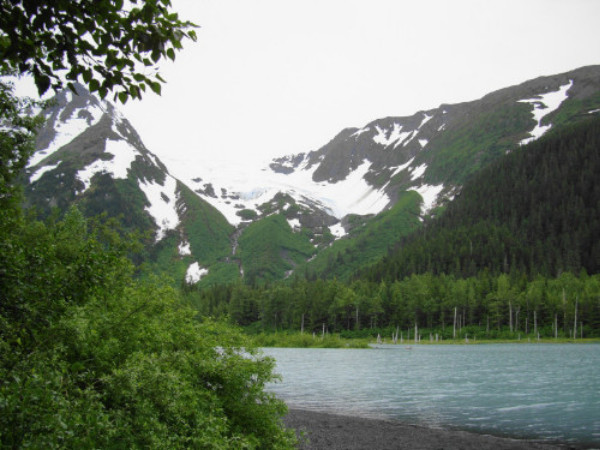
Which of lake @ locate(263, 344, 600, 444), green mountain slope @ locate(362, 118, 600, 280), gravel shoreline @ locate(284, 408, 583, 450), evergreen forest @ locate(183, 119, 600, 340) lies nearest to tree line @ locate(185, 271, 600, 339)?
evergreen forest @ locate(183, 119, 600, 340)

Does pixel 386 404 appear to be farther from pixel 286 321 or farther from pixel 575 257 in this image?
pixel 575 257

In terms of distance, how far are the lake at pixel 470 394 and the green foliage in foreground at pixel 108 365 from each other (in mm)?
15002

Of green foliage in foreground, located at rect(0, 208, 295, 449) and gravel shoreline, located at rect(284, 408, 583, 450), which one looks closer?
green foliage in foreground, located at rect(0, 208, 295, 449)

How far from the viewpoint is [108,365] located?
13188 mm

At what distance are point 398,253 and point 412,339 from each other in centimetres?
6533

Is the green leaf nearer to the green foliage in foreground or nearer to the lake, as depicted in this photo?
the green foliage in foreground

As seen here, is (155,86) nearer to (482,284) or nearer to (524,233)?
(482,284)

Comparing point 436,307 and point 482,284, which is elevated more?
point 482,284

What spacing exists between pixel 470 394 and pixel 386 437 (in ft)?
46.7

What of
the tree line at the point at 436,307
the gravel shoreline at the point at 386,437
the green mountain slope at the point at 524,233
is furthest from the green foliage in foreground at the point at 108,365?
the green mountain slope at the point at 524,233

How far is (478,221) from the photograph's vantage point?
187 meters

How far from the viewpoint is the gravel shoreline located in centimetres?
2039

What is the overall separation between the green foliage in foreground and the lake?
15002 millimetres

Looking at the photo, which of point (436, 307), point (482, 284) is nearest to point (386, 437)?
point (436, 307)
